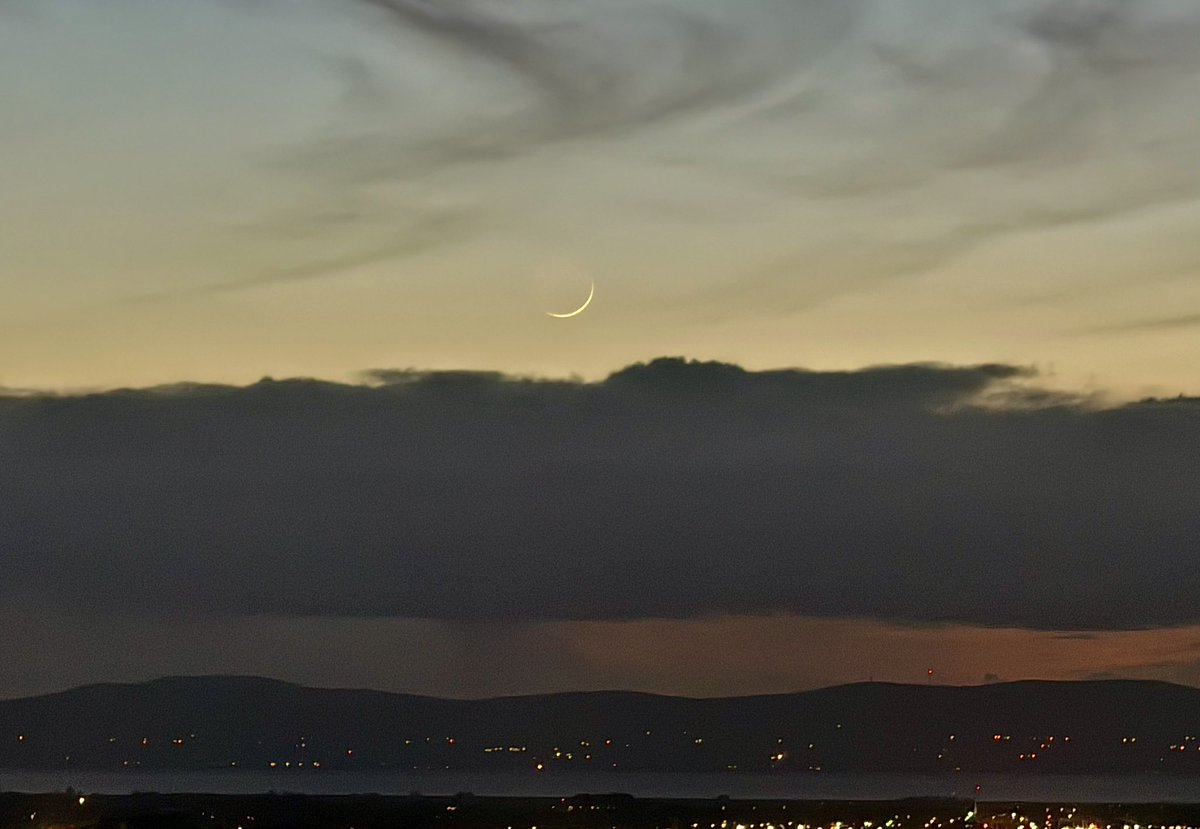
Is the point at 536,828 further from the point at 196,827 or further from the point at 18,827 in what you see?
the point at 18,827

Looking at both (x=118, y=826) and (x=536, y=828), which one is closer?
(x=118, y=826)

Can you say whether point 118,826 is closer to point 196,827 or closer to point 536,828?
point 196,827

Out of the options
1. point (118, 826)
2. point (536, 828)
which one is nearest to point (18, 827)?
point (118, 826)

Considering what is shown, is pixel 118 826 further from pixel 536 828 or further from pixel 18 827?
pixel 536 828

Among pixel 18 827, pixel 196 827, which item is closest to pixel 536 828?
pixel 196 827

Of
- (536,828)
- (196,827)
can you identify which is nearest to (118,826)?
(196,827)
